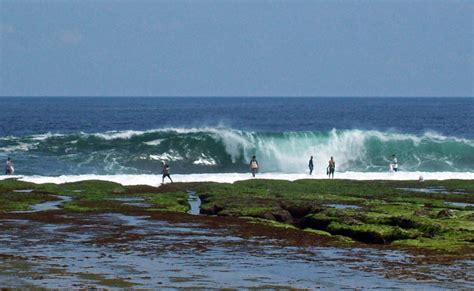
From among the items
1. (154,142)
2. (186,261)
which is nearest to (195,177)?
(154,142)

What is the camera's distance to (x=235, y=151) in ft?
251

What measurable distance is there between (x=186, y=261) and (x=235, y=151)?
52245mm

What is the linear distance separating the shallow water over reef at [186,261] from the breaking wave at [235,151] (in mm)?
39499

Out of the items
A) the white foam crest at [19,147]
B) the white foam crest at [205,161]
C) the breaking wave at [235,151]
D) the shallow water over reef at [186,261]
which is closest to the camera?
the shallow water over reef at [186,261]

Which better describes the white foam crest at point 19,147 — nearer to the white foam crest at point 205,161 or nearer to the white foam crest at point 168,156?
the white foam crest at point 168,156

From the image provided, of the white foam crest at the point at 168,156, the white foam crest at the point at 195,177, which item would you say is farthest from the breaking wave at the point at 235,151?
the white foam crest at the point at 195,177

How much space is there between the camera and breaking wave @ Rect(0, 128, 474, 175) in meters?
72.2

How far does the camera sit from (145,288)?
66.3 ft

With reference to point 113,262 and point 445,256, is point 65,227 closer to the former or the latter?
point 113,262

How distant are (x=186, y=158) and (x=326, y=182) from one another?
2708 cm

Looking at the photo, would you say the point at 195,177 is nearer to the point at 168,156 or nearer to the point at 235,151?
the point at 168,156

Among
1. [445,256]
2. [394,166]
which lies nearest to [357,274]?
[445,256]

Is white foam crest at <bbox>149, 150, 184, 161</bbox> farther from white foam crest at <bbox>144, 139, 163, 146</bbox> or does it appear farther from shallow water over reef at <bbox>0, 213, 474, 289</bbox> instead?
shallow water over reef at <bbox>0, 213, 474, 289</bbox>

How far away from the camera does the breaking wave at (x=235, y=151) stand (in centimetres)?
7225
